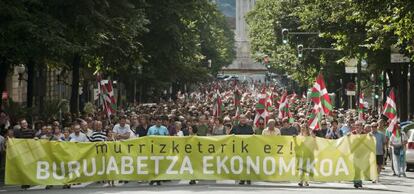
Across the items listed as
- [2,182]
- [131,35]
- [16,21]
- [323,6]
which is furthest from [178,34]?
[2,182]

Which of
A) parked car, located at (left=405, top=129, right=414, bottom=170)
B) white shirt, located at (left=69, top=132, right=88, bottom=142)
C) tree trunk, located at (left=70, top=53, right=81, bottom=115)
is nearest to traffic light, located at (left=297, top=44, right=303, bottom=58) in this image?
tree trunk, located at (left=70, top=53, right=81, bottom=115)

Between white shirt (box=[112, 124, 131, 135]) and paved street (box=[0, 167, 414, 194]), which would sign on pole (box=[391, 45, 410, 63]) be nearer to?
paved street (box=[0, 167, 414, 194])

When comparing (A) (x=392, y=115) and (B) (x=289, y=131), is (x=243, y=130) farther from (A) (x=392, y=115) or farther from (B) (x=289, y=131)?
(A) (x=392, y=115)

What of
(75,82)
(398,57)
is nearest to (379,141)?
(398,57)

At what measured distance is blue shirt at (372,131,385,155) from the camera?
83.7 ft

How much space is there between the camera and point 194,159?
23.0m

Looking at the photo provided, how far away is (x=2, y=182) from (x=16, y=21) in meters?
5.55

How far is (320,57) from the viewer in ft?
207

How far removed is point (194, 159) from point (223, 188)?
1369 mm

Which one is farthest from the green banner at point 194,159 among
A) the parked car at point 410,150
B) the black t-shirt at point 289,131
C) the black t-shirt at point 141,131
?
the parked car at point 410,150

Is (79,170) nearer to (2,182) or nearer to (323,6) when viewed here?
(2,182)

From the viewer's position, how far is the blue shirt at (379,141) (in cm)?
2552

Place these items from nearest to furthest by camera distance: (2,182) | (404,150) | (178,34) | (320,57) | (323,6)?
(2,182), (404,150), (323,6), (178,34), (320,57)

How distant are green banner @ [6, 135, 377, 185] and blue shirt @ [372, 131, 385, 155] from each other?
2850mm
